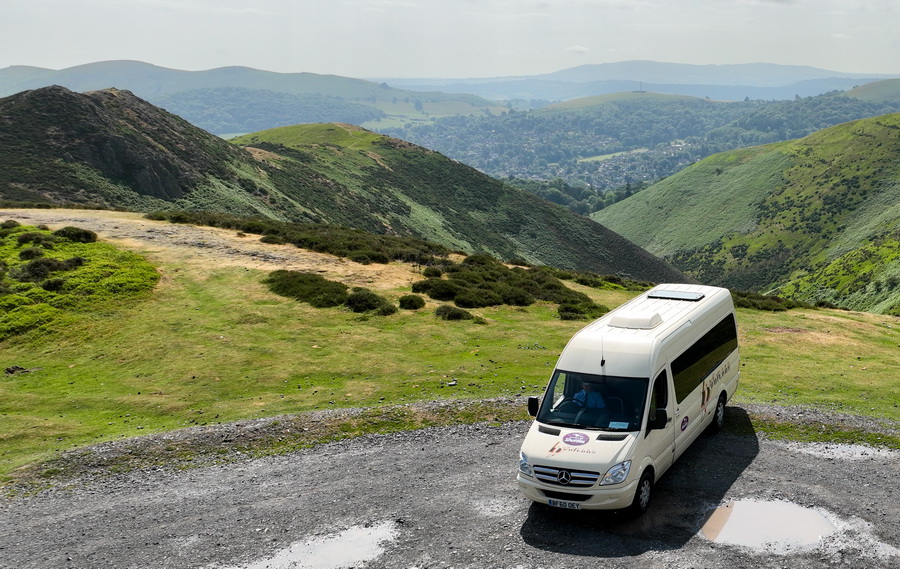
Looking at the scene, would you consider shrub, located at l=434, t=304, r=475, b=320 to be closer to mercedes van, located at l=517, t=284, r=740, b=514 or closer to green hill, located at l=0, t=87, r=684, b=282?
mercedes van, located at l=517, t=284, r=740, b=514

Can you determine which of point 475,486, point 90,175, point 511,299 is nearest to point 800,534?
point 475,486

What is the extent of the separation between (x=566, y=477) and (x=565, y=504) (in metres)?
0.51

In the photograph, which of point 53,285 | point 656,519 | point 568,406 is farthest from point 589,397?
point 53,285

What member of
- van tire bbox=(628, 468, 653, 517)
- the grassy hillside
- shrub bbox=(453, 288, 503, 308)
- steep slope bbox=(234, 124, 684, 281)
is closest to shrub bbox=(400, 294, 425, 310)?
the grassy hillside

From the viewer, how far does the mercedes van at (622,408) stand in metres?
11.8

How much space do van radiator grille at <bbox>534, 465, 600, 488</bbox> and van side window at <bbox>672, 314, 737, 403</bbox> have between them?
3316mm

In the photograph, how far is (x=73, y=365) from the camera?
23.3m

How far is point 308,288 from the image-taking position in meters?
31.7

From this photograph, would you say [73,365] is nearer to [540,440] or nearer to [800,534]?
[540,440]

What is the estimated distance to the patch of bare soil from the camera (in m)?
35.6

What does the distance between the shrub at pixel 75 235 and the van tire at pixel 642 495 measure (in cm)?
3479

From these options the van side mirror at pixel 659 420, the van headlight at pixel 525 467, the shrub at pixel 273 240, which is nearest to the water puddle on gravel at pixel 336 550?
the van headlight at pixel 525 467

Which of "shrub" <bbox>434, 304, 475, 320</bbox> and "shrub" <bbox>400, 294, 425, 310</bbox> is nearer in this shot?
"shrub" <bbox>434, 304, 475, 320</bbox>

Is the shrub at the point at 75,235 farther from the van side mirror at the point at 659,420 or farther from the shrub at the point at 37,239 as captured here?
the van side mirror at the point at 659,420
